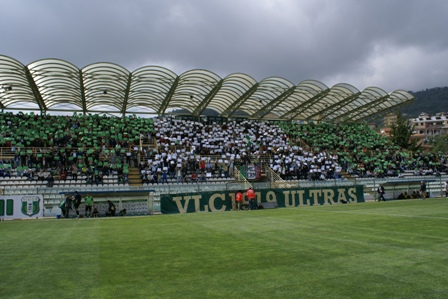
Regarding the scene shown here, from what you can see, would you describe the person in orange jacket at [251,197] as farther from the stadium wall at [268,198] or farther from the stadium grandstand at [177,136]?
the stadium grandstand at [177,136]

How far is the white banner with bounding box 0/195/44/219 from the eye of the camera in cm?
2289

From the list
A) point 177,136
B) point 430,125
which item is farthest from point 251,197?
point 430,125

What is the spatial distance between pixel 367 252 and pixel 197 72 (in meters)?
30.2

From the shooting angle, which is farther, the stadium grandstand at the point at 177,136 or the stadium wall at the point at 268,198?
the stadium grandstand at the point at 177,136

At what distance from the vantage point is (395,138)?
216 feet

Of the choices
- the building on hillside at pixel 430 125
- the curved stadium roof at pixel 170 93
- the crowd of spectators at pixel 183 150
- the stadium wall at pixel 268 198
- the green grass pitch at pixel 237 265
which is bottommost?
the green grass pitch at pixel 237 265

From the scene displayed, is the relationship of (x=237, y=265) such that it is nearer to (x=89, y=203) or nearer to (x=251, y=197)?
(x=251, y=197)

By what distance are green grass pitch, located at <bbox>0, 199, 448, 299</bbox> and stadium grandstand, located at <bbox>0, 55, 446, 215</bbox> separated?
15.8 m

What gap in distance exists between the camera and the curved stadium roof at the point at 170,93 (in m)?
34.5

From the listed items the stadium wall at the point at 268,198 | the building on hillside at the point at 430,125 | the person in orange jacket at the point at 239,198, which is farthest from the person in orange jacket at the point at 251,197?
the building on hillside at the point at 430,125

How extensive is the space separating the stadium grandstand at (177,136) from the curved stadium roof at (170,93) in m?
0.15

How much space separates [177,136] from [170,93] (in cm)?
488

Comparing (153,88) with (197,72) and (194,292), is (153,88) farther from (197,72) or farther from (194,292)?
(194,292)

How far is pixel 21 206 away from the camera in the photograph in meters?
23.3
